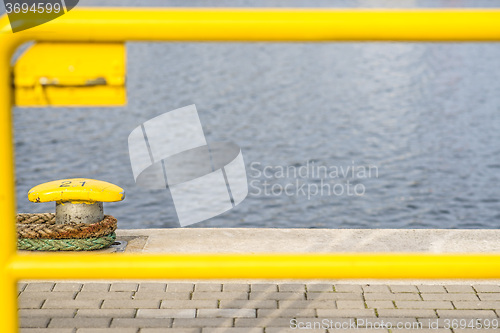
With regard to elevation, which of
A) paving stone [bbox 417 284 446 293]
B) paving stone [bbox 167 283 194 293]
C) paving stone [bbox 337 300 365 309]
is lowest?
paving stone [bbox 417 284 446 293]

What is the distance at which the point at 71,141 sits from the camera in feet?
47.6

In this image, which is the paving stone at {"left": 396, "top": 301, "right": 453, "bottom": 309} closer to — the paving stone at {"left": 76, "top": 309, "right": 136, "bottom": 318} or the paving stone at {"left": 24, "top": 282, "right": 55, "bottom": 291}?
the paving stone at {"left": 76, "top": 309, "right": 136, "bottom": 318}

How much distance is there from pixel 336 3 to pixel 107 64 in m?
32.0

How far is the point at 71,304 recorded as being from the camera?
384 centimetres

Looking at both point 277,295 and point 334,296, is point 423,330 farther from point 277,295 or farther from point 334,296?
point 277,295

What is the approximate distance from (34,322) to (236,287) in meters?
1.04

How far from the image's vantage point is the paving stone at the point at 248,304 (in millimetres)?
3797

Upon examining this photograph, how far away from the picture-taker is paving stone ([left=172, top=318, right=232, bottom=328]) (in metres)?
3.58

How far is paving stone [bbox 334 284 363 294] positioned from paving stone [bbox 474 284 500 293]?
61 centimetres

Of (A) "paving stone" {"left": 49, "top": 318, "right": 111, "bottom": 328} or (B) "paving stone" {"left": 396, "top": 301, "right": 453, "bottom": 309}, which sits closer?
(A) "paving stone" {"left": 49, "top": 318, "right": 111, "bottom": 328}

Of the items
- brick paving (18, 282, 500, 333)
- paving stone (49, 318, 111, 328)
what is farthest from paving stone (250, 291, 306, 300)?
paving stone (49, 318, 111, 328)

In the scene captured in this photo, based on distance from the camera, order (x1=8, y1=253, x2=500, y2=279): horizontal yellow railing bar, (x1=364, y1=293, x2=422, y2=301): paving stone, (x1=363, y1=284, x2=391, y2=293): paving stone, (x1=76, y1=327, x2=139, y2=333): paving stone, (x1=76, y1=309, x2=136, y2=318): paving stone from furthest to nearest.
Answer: (x1=363, y1=284, x2=391, y2=293): paving stone → (x1=364, y1=293, x2=422, y2=301): paving stone → (x1=76, y1=309, x2=136, y2=318): paving stone → (x1=76, y1=327, x2=139, y2=333): paving stone → (x1=8, y1=253, x2=500, y2=279): horizontal yellow railing bar

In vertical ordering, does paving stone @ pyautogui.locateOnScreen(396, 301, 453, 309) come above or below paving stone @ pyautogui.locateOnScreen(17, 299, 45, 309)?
below

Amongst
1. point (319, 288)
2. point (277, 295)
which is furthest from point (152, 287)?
point (319, 288)
